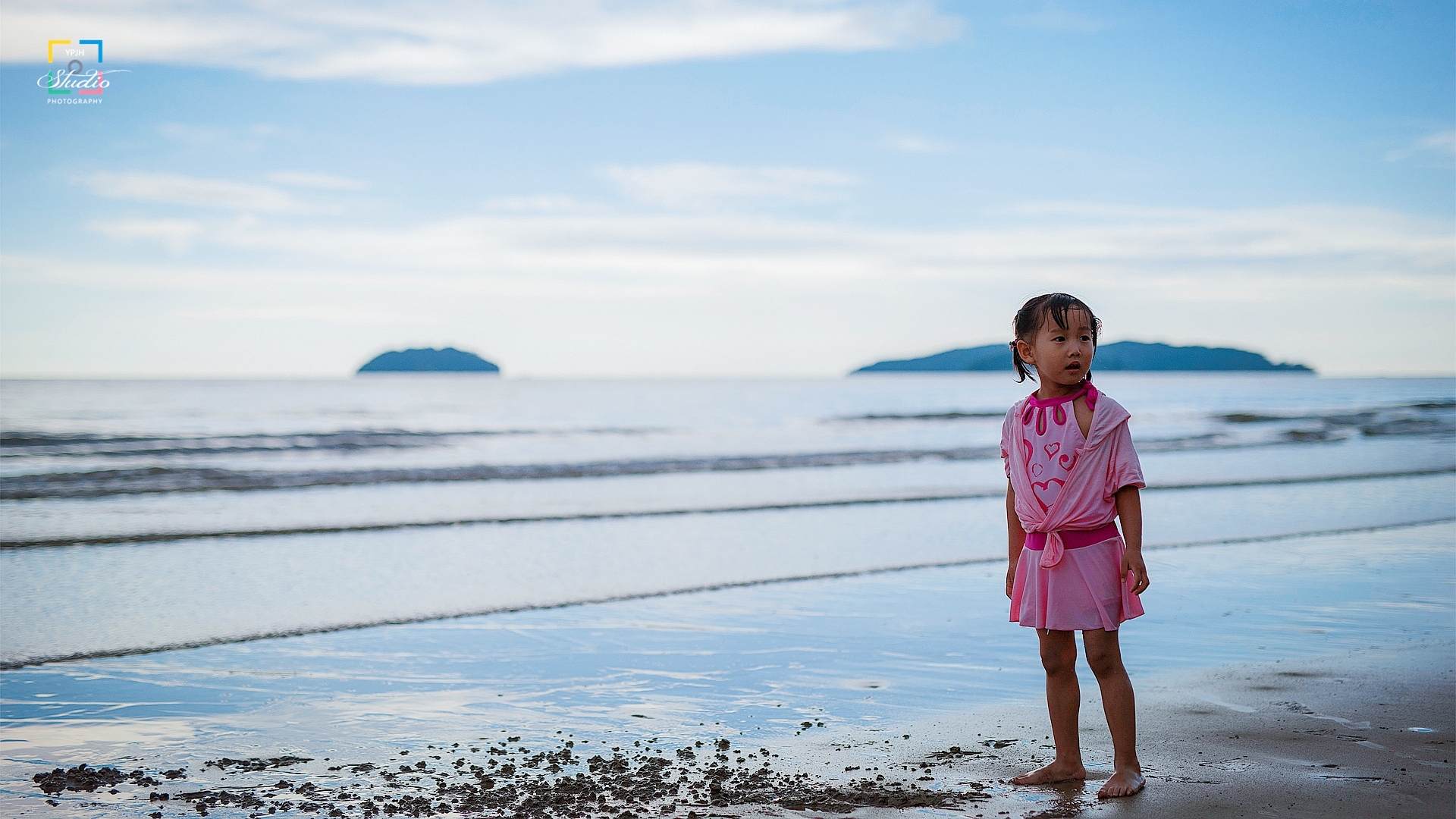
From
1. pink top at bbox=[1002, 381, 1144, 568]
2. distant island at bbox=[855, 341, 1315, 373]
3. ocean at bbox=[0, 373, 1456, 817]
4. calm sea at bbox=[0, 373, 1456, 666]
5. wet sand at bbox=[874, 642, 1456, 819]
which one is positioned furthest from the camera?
distant island at bbox=[855, 341, 1315, 373]

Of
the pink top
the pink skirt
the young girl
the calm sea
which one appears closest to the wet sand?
the young girl

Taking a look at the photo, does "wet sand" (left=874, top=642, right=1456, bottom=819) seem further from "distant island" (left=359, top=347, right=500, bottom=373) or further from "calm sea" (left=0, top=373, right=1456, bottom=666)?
"distant island" (left=359, top=347, right=500, bottom=373)

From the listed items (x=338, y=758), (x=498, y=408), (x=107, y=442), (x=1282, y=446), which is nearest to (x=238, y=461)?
(x=107, y=442)

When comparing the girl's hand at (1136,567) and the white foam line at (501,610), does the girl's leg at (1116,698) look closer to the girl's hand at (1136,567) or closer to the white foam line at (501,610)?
the girl's hand at (1136,567)

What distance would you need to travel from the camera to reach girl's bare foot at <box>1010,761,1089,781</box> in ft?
12.4

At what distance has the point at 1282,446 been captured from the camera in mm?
26422

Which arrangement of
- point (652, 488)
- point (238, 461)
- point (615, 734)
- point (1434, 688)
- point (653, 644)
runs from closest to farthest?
1. point (615, 734)
2. point (1434, 688)
3. point (653, 644)
4. point (652, 488)
5. point (238, 461)

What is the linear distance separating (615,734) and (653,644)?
5.68 feet

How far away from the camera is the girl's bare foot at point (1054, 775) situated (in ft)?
12.4

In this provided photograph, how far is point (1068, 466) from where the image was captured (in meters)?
3.70

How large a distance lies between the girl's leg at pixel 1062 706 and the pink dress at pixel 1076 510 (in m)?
0.11

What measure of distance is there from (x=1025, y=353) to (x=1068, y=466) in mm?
448

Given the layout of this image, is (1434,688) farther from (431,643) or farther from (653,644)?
(431,643)

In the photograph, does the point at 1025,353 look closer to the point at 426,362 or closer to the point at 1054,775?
the point at 1054,775
